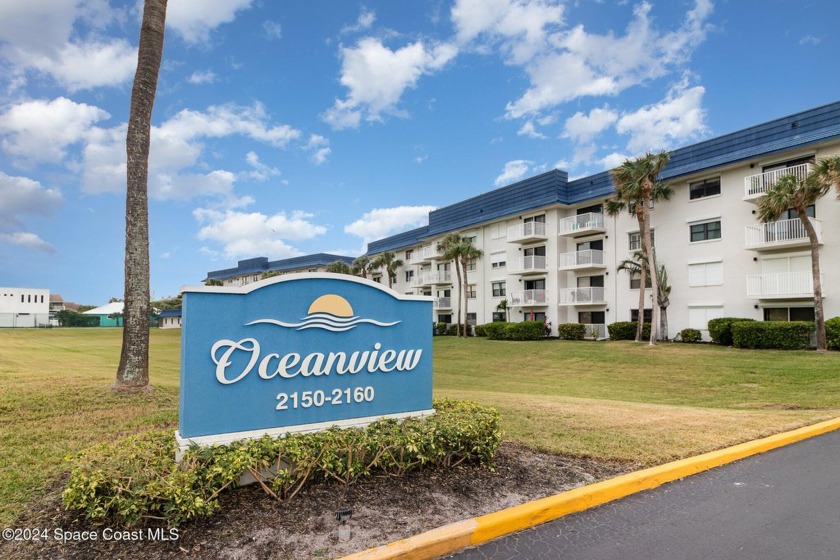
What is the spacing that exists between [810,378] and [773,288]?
918 centimetres

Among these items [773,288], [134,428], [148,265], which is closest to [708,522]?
[134,428]

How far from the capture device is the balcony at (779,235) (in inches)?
877

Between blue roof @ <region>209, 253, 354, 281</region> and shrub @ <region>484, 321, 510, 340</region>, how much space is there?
33034mm

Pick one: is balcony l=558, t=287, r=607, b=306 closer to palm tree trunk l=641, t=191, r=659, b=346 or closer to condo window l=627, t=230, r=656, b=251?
condo window l=627, t=230, r=656, b=251

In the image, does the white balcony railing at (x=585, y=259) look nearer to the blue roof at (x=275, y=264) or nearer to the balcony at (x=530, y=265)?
the balcony at (x=530, y=265)

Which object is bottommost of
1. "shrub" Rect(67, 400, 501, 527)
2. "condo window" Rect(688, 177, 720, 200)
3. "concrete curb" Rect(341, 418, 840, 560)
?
"concrete curb" Rect(341, 418, 840, 560)

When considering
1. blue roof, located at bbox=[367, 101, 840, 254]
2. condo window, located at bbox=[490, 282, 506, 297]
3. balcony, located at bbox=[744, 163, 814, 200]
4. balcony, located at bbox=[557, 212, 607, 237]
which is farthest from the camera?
condo window, located at bbox=[490, 282, 506, 297]

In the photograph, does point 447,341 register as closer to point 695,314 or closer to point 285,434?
point 695,314

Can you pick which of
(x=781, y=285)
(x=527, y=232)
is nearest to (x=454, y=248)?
(x=527, y=232)

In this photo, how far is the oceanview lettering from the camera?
4688 millimetres

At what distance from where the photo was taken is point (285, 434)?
484 centimetres

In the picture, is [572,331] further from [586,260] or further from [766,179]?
[766,179]

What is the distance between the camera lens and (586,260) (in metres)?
32.7

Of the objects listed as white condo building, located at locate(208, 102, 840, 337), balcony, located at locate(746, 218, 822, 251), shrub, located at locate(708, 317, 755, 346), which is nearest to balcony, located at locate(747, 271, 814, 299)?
white condo building, located at locate(208, 102, 840, 337)
